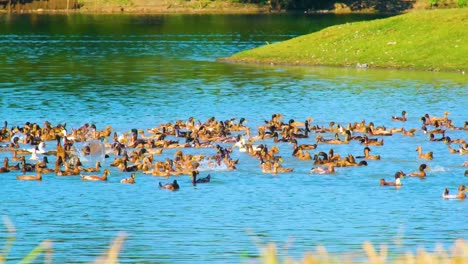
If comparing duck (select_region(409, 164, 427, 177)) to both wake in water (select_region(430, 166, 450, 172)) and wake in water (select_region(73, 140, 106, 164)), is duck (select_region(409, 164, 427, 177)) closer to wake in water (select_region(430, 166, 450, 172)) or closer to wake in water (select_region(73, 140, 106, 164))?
wake in water (select_region(430, 166, 450, 172))

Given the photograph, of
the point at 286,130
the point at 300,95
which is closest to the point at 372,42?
the point at 300,95

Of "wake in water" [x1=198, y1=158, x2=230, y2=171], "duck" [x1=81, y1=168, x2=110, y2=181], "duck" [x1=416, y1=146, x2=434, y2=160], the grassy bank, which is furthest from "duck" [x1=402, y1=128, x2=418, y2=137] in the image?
the grassy bank

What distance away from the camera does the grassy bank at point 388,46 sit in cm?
5881

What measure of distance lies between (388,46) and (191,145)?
96.5ft

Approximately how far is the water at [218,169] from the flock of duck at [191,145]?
39 centimetres

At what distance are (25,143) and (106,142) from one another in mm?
2619

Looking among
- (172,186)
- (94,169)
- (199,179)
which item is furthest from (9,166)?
(199,179)

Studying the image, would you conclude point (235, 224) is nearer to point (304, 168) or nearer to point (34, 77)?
point (304, 168)

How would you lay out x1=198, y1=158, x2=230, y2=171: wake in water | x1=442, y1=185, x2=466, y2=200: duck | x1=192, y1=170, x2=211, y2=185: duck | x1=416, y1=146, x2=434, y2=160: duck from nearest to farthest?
x1=442, y1=185, x2=466, y2=200: duck
x1=192, y1=170, x2=211, y2=185: duck
x1=198, y1=158, x2=230, y2=171: wake in water
x1=416, y1=146, x2=434, y2=160: duck

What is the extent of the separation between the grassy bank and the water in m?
1.72

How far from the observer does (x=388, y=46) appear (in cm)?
6128

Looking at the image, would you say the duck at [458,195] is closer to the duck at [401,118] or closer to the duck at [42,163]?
the duck at [42,163]

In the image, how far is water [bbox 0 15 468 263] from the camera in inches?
878

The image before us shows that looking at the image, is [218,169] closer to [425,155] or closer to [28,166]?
[28,166]
